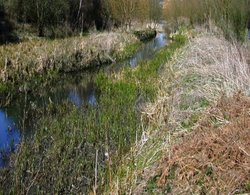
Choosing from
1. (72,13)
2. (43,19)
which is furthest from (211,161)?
(72,13)

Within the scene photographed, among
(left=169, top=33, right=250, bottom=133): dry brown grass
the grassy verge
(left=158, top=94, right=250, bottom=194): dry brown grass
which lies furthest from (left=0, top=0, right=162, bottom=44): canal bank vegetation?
(left=158, top=94, right=250, bottom=194): dry brown grass

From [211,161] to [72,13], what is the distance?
2750 cm

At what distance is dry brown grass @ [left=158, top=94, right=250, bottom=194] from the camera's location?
4.72 m

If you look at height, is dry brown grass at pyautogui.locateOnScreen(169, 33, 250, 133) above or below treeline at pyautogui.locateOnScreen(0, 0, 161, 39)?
below

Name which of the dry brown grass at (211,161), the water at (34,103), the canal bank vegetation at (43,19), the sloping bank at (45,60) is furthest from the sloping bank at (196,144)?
the canal bank vegetation at (43,19)

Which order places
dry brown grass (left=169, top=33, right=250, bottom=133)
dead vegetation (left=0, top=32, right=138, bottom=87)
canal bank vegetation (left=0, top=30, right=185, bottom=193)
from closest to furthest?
1. canal bank vegetation (left=0, top=30, right=185, bottom=193)
2. dry brown grass (left=169, top=33, right=250, bottom=133)
3. dead vegetation (left=0, top=32, right=138, bottom=87)

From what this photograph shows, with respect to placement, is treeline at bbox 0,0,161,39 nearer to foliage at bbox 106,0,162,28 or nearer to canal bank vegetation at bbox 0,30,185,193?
foliage at bbox 106,0,162,28

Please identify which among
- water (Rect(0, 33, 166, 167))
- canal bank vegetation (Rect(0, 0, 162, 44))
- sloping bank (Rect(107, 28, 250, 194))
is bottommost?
water (Rect(0, 33, 166, 167))

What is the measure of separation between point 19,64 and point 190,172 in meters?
9.15

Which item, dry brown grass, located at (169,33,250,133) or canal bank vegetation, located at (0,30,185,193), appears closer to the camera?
canal bank vegetation, located at (0,30,185,193)

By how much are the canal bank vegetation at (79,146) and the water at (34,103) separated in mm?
317

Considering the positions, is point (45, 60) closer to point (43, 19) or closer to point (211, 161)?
point (211, 161)

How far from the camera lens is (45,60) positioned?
14367mm

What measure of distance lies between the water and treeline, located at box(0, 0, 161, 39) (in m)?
6.83
